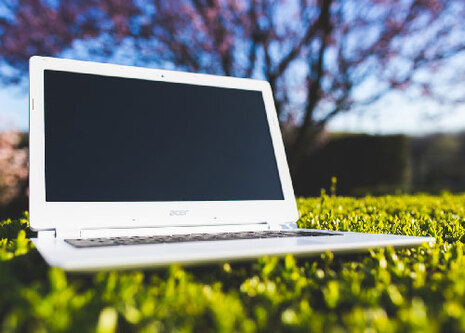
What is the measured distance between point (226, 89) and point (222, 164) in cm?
50

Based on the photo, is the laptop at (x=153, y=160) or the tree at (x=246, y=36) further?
the tree at (x=246, y=36)

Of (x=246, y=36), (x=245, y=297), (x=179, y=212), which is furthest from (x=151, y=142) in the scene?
(x=246, y=36)

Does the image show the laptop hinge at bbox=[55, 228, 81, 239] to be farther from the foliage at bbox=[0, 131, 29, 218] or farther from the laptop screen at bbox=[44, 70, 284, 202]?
the foliage at bbox=[0, 131, 29, 218]

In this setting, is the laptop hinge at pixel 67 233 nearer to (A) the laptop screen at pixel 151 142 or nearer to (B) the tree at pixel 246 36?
(A) the laptop screen at pixel 151 142

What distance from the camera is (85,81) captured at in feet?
7.46

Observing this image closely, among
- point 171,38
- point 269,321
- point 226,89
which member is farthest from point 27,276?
point 171,38

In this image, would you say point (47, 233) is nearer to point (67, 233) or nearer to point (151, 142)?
point (67, 233)

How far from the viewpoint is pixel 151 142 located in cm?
232

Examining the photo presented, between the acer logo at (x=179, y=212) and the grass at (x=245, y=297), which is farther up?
the acer logo at (x=179, y=212)

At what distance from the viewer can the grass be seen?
3.44ft

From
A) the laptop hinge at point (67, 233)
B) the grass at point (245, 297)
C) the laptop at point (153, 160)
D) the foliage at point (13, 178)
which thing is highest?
→ the foliage at point (13, 178)

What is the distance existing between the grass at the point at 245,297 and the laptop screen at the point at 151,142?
0.50 m

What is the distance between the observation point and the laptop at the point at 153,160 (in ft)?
6.72

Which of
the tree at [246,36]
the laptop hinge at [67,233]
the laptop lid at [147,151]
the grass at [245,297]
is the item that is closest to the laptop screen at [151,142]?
the laptop lid at [147,151]
